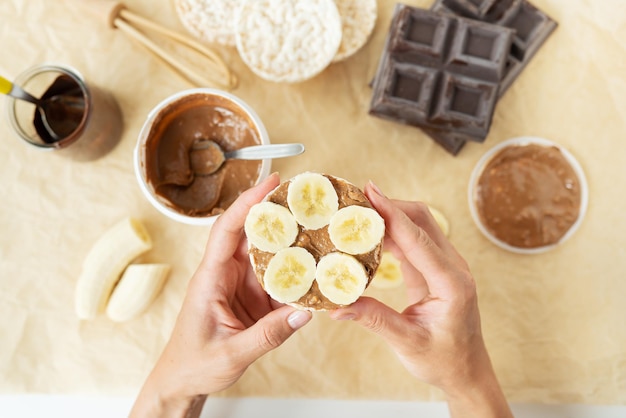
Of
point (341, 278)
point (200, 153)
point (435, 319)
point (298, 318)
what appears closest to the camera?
point (341, 278)

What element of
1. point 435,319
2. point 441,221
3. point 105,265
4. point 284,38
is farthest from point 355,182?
point 105,265

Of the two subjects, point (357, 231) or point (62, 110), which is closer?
point (357, 231)

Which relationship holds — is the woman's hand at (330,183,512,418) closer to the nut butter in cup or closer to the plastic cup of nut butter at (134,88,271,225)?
the plastic cup of nut butter at (134,88,271,225)

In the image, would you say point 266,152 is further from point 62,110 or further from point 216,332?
point 62,110

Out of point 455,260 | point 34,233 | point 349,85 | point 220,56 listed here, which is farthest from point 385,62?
point 34,233

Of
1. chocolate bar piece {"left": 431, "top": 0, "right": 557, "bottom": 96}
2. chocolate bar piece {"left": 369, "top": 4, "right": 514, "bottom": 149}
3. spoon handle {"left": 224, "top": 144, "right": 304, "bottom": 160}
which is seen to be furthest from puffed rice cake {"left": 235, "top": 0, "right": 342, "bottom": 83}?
chocolate bar piece {"left": 431, "top": 0, "right": 557, "bottom": 96}
